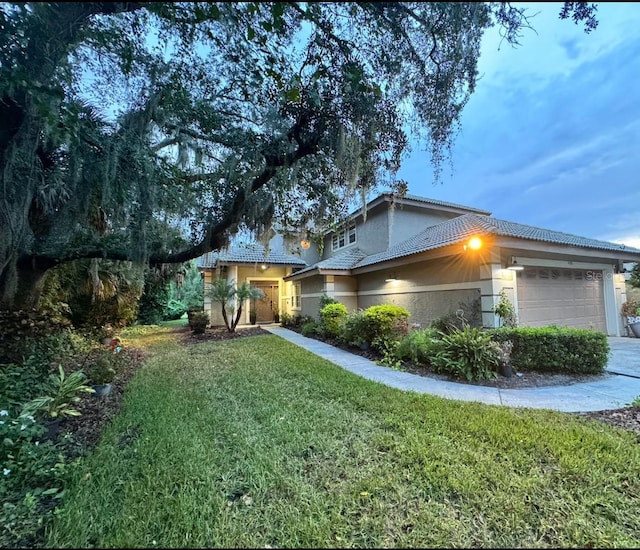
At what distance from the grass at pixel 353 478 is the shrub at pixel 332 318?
6.13 metres

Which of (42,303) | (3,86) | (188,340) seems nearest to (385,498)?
(3,86)

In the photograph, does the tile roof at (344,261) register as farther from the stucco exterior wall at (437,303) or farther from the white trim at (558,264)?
the white trim at (558,264)

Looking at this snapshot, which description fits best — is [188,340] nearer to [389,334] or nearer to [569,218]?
[389,334]

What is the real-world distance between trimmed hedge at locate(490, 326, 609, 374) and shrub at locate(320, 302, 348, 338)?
17.5ft

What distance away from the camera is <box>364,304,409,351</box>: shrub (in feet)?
26.0

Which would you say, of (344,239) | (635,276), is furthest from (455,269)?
(635,276)

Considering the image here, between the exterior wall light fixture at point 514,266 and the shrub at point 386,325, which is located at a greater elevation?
the exterior wall light fixture at point 514,266

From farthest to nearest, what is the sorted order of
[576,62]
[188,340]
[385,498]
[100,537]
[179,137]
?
[188,340]
[179,137]
[576,62]
[385,498]
[100,537]

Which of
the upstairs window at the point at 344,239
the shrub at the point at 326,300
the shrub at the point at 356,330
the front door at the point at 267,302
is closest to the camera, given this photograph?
the shrub at the point at 356,330

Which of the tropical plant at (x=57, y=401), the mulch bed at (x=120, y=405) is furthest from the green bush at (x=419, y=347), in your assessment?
the tropical plant at (x=57, y=401)

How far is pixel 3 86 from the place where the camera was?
9.21 feet

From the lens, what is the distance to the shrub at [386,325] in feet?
26.0

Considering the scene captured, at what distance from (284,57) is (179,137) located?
88.7 inches

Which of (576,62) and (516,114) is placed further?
(516,114)
